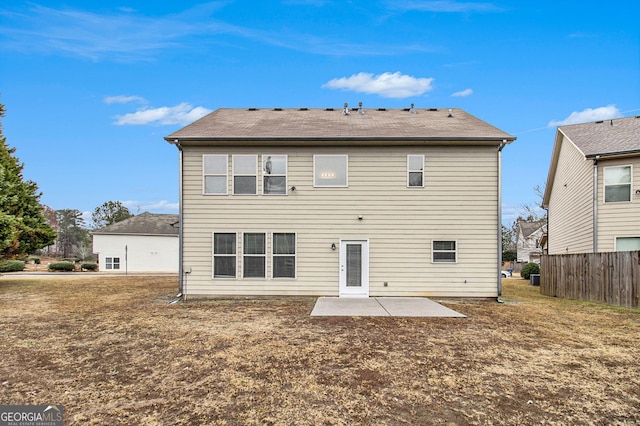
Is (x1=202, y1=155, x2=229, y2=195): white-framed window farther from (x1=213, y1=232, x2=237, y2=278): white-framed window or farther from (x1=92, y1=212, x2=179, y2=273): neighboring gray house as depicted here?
(x1=92, y1=212, x2=179, y2=273): neighboring gray house

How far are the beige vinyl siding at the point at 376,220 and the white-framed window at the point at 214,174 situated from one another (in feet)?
0.67

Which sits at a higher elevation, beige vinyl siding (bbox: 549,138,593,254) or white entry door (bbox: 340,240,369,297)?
beige vinyl siding (bbox: 549,138,593,254)

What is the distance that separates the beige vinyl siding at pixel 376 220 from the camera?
11859 millimetres

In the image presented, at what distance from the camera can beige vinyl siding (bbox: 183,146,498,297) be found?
11859mm

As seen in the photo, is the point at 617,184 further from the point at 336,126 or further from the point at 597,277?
the point at 336,126

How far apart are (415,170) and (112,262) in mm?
29729

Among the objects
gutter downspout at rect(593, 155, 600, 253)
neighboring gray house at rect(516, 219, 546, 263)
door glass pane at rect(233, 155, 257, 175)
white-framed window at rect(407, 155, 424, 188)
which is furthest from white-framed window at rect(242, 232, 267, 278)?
neighboring gray house at rect(516, 219, 546, 263)

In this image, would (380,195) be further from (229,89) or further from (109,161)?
(109,161)

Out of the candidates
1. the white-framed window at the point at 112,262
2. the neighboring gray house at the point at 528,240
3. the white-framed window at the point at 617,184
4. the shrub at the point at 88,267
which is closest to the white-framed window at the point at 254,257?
the white-framed window at the point at 617,184

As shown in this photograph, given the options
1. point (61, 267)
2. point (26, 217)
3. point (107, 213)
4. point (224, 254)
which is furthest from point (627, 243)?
point (107, 213)

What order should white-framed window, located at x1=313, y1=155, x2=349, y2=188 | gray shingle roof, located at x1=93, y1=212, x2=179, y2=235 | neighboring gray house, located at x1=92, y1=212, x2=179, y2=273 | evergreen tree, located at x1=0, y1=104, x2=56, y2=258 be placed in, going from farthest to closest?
gray shingle roof, located at x1=93, y1=212, x2=179, y2=235
neighboring gray house, located at x1=92, y1=212, x2=179, y2=273
evergreen tree, located at x1=0, y1=104, x2=56, y2=258
white-framed window, located at x1=313, y1=155, x2=349, y2=188

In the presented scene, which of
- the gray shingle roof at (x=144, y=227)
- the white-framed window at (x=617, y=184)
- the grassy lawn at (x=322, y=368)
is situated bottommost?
the grassy lawn at (x=322, y=368)

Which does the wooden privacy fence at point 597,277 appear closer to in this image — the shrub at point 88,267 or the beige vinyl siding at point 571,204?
the beige vinyl siding at point 571,204

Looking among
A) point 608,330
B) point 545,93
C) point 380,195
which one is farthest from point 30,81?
point 545,93
